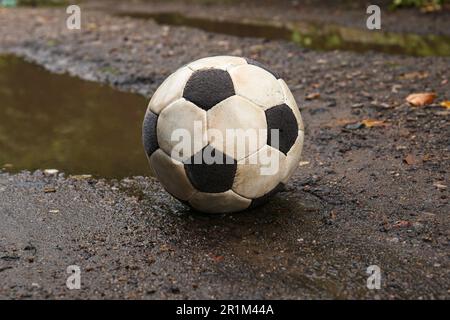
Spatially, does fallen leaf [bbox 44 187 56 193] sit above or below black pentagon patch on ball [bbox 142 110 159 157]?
below

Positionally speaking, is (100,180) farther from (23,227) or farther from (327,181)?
(327,181)

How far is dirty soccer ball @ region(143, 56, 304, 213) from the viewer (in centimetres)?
320

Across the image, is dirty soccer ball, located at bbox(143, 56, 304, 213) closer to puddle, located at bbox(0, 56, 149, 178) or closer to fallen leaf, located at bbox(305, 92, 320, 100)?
puddle, located at bbox(0, 56, 149, 178)

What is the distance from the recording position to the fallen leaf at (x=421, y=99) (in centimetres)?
510

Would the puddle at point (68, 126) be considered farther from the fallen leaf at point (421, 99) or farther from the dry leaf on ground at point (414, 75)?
the dry leaf on ground at point (414, 75)

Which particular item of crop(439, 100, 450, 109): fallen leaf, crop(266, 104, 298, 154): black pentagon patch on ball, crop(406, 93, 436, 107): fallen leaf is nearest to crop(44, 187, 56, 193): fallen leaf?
crop(266, 104, 298, 154): black pentagon patch on ball

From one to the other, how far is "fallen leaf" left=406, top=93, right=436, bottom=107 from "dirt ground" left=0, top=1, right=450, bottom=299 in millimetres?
115

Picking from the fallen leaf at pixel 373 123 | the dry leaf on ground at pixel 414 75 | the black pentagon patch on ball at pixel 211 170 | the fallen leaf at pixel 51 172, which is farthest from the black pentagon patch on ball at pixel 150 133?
the dry leaf on ground at pixel 414 75

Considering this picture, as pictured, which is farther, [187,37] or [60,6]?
[60,6]

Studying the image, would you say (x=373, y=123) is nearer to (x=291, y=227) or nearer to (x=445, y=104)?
(x=445, y=104)

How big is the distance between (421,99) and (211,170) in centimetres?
255
